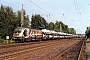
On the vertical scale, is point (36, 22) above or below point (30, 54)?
above

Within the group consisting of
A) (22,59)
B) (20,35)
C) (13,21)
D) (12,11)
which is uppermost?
(12,11)

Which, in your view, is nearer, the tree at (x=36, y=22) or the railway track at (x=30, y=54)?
the railway track at (x=30, y=54)

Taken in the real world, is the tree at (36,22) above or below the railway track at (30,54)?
above

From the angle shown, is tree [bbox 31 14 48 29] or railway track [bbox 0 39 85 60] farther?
tree [bbox 31 14 48 29]

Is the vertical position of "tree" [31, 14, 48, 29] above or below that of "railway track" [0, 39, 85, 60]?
above

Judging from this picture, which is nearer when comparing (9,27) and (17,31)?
(17,31)

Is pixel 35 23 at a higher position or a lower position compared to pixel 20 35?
higher

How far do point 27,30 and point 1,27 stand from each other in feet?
66.7

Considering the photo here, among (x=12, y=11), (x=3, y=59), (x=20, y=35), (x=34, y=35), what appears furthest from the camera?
(x=12, y=11)

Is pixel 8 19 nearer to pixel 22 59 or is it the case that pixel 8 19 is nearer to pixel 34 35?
pixel 34 35

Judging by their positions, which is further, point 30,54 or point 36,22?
point 36,22

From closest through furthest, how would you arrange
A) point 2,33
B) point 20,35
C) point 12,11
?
point 20,35
point 2,33
point 12,11

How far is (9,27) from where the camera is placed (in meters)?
56.0

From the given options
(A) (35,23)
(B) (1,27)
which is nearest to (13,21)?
(B) (1,27)
